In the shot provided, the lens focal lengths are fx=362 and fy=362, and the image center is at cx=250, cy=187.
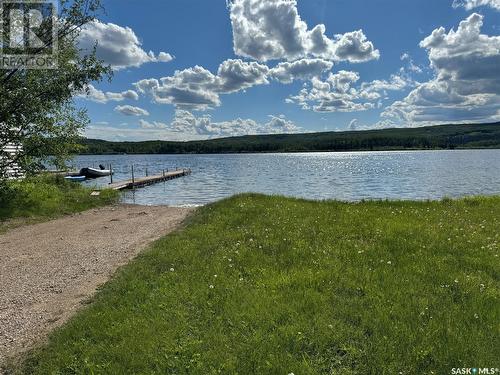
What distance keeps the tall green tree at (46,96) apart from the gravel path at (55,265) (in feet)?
14.2

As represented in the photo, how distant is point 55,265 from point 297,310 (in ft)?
25.7

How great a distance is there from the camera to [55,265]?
10.5 m

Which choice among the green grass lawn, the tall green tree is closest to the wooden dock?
the tall green tree

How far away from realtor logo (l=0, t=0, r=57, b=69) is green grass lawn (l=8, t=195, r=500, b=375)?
1350cm

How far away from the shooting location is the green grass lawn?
4793mm

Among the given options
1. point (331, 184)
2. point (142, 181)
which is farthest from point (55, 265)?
point (331, 184)

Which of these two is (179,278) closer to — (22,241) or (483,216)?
(22,241)

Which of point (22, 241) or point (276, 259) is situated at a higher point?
point (276, 259)

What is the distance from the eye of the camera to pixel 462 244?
9.16 m

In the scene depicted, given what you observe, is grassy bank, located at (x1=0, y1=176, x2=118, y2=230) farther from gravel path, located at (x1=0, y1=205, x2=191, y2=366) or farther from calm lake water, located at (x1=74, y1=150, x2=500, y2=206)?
calm lake water, located at (x1=74, y1=150, x2=500, y2=206)

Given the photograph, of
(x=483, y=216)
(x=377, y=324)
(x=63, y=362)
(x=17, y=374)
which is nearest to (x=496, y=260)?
(x=377, y=324)

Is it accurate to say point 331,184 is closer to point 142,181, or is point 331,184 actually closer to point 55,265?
point 142,181

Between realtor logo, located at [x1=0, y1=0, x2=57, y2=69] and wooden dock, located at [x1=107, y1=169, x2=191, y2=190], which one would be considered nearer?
realtor logo, located at [x1=0, y1=0, x2=57, y2=69]

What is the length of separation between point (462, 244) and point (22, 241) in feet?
48.8
